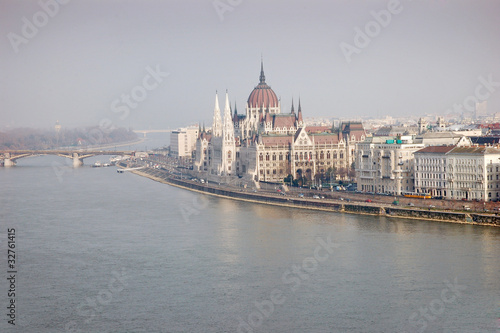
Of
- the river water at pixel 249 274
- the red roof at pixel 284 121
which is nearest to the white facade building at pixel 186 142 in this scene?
the red roof at pixel 284 121

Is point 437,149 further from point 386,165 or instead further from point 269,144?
point 269,144

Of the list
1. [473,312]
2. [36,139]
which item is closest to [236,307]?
[473,312]

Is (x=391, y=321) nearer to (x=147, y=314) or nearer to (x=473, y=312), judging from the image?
(x=473, y=312)

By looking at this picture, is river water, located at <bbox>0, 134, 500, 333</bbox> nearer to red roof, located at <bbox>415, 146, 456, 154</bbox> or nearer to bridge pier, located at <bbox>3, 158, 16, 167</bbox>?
red roof, located at <bbox>415, 146, 456, 154</bbox>

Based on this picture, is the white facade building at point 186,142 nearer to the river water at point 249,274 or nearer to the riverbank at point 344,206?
the riverbank at point 344,206

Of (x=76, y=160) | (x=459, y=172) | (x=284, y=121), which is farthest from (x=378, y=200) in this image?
(x=76, y=160)

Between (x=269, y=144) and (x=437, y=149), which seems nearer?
(x=437, y=149)

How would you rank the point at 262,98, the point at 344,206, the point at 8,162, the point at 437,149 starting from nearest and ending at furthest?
the point at 344,206
the point at 437,149
the point at 262,98
the point at 8,162
